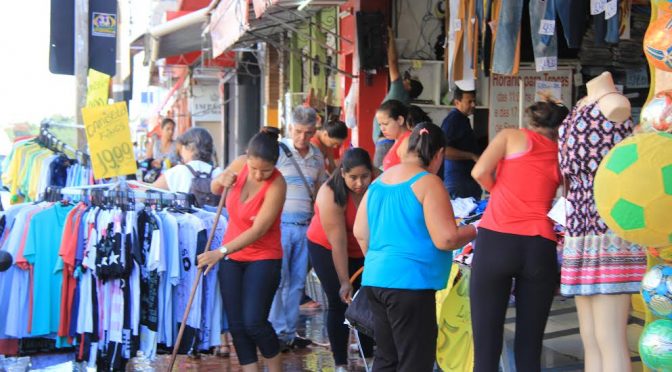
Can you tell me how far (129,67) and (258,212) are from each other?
598 inches

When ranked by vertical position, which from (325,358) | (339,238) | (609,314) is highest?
(339,238)

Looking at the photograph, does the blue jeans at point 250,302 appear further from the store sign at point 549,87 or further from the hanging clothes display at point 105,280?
the store sign at point 549,87

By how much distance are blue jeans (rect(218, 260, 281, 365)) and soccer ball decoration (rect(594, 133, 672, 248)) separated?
2692mm

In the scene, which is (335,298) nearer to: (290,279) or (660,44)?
(290,279)

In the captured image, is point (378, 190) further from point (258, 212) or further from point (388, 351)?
point (258, 212)

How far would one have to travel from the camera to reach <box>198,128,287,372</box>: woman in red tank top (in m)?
6.00

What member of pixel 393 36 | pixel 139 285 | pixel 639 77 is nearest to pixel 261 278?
pixel 139 285

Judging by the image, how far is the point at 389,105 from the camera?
23.0 feet

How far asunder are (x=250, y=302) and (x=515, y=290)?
1.82 meters

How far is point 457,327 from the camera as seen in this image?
237 inches

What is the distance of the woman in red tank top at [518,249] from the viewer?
4984 millimetres

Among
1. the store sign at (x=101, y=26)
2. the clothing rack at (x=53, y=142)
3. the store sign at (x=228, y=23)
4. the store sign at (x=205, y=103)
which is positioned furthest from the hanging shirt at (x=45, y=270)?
the store sign at (x=205, y=103)

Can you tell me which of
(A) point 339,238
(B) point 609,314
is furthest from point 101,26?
(B) point 609,314

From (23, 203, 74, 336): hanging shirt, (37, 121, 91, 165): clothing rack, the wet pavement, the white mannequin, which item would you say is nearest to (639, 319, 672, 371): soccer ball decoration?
the white mannequin
